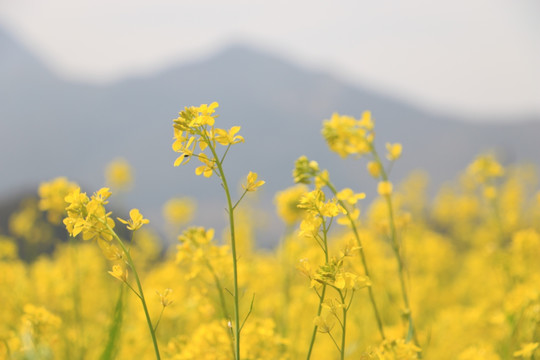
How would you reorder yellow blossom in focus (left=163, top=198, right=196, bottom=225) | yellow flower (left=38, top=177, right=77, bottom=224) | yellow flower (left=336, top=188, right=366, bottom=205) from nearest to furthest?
1. yellow flower (left=336, top=188, right=366, bottom=205)
2. yellow flower (left=38, top=177, right=77, bottom=224)
3. yellow blossom in focus (left=163, top=198, right=196, bottom=225)

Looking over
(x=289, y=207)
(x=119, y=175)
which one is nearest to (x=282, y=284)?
(x=289, y=207)

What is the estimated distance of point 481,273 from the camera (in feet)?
20.4

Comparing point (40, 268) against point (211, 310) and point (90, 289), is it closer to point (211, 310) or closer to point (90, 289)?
point (90, 289)

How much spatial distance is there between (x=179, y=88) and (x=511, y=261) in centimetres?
13052

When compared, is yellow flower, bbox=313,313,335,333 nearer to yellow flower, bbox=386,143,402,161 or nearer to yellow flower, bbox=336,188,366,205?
yellow flower, bbox=336,188,366,205

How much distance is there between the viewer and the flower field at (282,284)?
122 centimetres

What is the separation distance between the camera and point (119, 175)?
7051 millimetres

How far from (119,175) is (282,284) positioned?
409 cm

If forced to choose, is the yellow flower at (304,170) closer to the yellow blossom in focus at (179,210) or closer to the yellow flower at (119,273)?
the yellow flower at (119,273)

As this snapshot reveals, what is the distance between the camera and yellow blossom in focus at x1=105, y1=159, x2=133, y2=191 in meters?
7.02

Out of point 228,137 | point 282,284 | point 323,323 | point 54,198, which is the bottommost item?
point 282,284

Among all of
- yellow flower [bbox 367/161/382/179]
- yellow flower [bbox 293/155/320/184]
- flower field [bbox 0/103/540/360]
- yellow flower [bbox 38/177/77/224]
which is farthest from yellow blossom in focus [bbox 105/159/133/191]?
yellow flower [bbox 293/155/320/184]

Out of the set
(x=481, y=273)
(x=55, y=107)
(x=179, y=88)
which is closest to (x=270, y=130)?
(x=179, y=88)

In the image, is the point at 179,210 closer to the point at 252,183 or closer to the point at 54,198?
the point at 54,198
